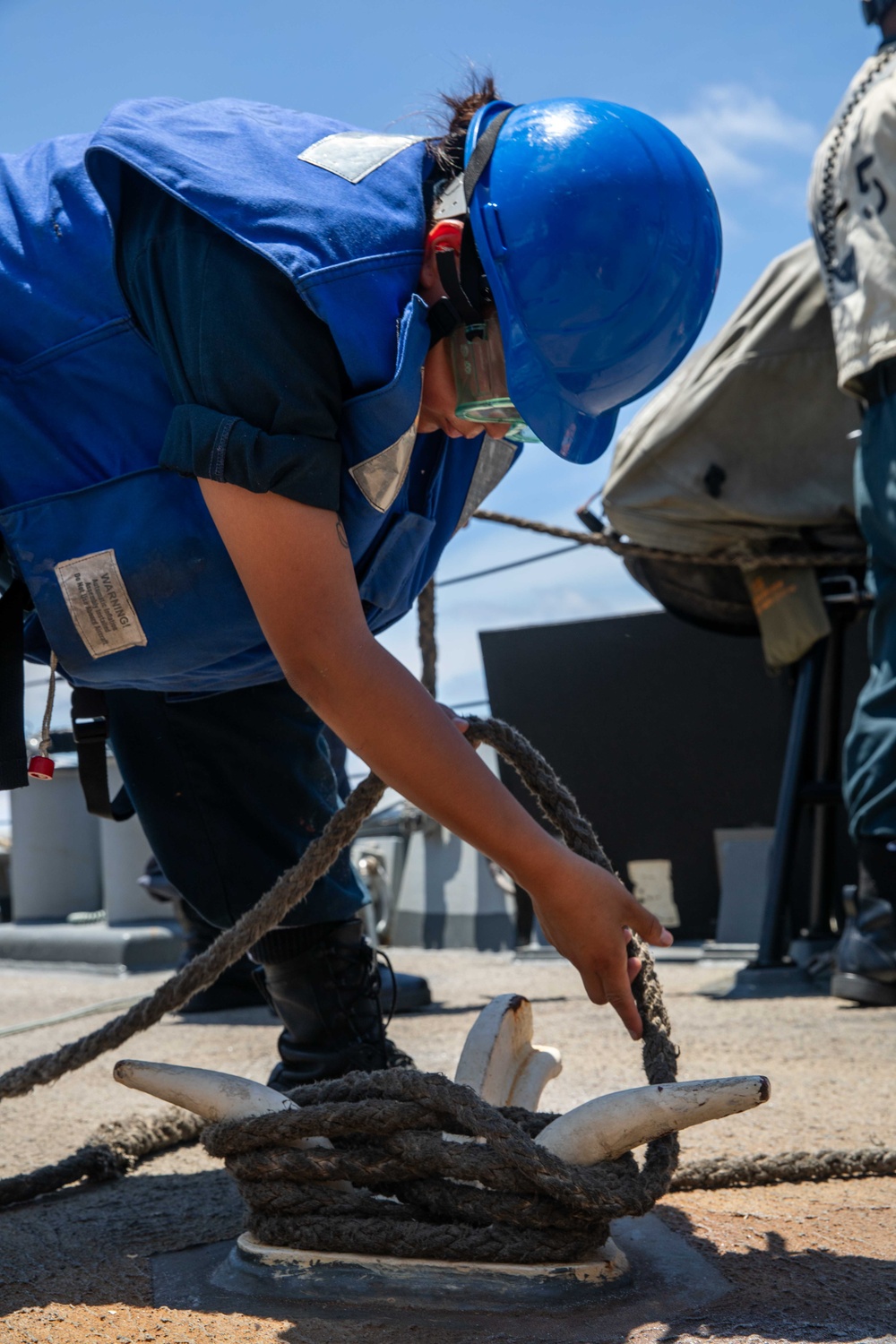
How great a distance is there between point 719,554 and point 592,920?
249cm

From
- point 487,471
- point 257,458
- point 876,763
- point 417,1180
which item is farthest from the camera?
point 876,763

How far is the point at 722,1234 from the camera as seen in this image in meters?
1.17

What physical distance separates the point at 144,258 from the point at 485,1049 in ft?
2.61

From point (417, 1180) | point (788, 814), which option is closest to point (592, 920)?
point (417, 1180)

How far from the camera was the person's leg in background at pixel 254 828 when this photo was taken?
151cm

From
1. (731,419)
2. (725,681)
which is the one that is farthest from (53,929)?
(731,419)

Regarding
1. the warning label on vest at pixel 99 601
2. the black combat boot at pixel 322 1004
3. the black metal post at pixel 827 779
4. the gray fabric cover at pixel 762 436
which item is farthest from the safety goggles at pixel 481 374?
the black metal post at pixel 827 779

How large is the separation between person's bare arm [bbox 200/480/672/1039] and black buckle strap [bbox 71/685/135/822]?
2.01 ft

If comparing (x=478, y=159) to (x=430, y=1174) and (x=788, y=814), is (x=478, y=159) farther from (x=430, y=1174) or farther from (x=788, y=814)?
(x=788, y=814)

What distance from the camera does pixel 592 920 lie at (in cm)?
99

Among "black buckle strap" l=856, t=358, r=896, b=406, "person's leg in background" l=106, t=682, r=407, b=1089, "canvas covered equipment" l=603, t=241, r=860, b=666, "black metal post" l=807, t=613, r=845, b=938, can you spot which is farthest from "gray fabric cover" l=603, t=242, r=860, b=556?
"person's leg in background" l=106, t=682, r=407, b=1089

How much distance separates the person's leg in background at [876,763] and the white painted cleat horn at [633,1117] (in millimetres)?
1591

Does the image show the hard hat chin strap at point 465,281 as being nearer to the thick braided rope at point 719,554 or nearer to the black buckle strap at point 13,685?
the black buckle strap at point 13,685

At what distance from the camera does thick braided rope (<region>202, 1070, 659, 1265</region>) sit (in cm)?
98
